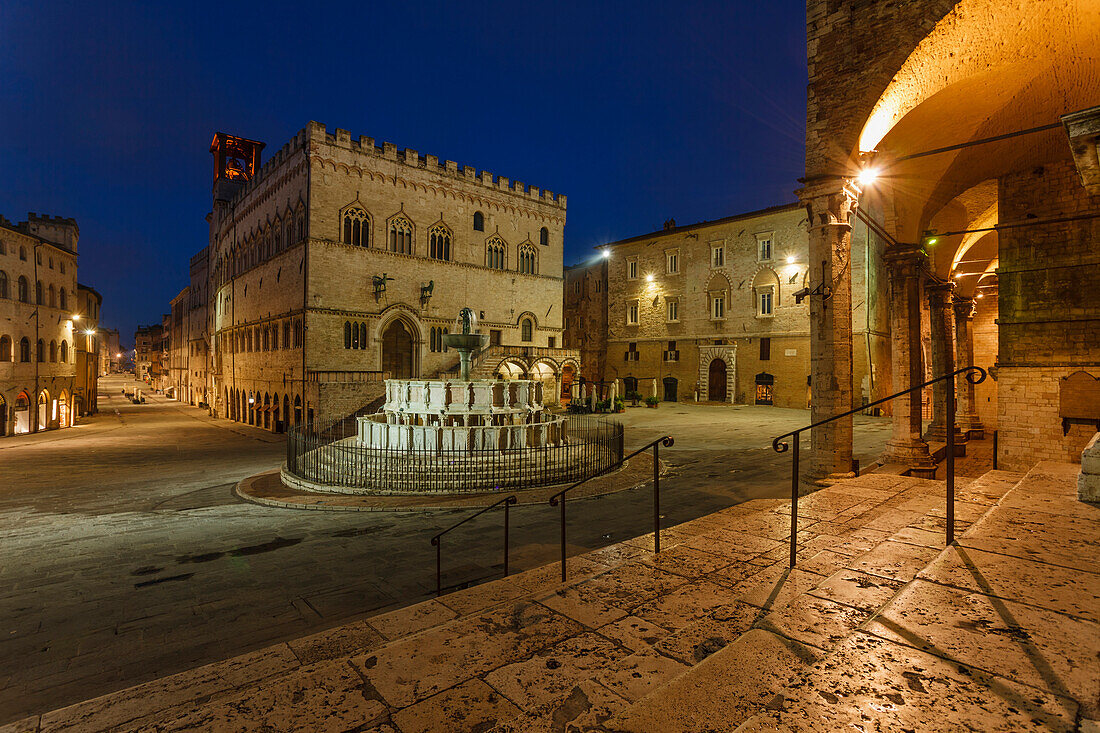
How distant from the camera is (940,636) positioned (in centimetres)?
258

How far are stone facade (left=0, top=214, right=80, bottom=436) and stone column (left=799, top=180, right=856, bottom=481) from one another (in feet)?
108

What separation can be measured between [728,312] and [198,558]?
32467mm

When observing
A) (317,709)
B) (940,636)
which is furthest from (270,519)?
(940,636)

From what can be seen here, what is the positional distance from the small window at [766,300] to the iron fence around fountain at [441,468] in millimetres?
22551

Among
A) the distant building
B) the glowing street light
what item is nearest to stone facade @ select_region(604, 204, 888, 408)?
the glowing street light

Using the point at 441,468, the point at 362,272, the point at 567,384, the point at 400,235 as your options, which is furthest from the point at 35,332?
the point at 567,384

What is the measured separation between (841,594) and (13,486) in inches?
703

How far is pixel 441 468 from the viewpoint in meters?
12.2

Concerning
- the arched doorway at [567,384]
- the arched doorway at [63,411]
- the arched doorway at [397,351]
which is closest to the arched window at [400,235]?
the arched doorway at [397,351]

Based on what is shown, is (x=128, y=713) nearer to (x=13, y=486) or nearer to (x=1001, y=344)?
(x=13, y=486)

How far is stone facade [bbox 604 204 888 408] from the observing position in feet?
98.4

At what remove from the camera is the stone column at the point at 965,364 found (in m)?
17.4

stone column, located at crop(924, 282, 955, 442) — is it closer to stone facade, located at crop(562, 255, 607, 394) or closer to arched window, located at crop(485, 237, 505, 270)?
arched window, located at crop(485, 237, 505, 270)

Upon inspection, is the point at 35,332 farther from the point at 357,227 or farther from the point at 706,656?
the point at 706,656
